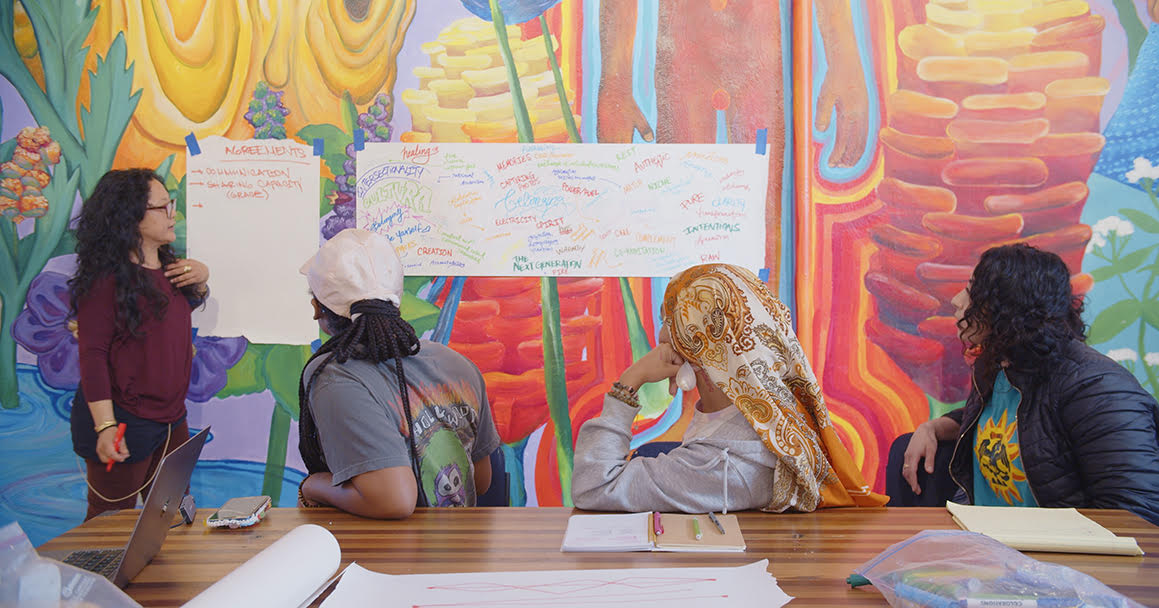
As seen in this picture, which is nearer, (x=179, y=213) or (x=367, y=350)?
(x=367, y=350)

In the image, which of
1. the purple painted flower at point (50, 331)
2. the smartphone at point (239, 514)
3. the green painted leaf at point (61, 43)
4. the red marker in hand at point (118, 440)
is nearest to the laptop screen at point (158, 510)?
the smartphone at point (239, 514)

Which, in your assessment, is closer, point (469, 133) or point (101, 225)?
point (101, 225)

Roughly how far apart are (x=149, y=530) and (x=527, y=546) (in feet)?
2.06

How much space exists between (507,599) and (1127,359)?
337 cm

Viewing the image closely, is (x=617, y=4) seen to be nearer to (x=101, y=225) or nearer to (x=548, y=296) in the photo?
(x=548, y=296)

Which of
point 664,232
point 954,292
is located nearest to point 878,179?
point 954,292

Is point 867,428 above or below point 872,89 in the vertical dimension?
below

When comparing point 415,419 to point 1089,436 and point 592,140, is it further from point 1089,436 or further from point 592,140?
point 592,140

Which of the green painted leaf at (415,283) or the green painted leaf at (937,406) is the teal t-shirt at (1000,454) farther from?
the green painted leaf at (415,283)

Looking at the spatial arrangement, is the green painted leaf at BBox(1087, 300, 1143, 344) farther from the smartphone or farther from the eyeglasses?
the eyeglasses

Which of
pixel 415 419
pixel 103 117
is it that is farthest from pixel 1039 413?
pixel 103 117

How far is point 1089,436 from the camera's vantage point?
75.7 inches

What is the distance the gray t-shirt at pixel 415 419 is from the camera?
5.60ft

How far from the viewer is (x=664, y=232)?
3.40 meters
